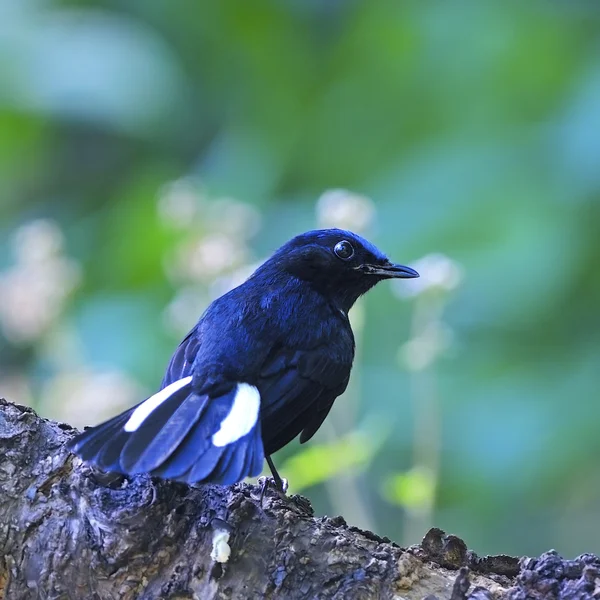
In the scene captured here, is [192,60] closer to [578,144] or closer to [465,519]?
[578,144]

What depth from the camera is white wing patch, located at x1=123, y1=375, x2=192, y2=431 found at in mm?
2174

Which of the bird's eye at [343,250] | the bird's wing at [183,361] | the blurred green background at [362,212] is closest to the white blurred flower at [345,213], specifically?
the blurred green background at [362,212]

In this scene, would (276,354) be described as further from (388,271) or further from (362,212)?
(362,212)

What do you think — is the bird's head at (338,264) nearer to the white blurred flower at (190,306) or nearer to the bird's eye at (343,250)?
the bird's eye at (343,250)

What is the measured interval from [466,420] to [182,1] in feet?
11.6

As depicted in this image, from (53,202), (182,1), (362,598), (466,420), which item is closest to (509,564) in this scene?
(362,598)

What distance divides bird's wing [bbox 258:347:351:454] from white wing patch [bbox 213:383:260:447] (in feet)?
0.18

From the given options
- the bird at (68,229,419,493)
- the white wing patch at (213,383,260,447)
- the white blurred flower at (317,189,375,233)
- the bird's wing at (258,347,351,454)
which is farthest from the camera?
the white blurred flower at (317,189,375,233)

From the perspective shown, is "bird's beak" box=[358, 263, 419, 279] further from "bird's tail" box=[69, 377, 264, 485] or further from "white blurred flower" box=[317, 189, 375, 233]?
"bird's tail" box=[69, 377, 264, 485]

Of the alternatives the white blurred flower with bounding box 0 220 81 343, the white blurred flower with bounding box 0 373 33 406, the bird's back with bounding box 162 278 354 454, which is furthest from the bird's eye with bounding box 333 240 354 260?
the white blurred flower with bounding box 0 373 33 406

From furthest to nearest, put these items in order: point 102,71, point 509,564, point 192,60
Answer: point 192,60, point 102,71, point 509,564

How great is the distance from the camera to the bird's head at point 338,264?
3.11 metres

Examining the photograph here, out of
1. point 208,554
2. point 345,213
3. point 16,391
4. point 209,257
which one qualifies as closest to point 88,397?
point 16,391

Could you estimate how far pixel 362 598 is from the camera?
6.20 feet
